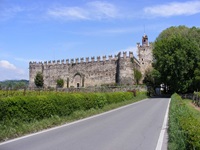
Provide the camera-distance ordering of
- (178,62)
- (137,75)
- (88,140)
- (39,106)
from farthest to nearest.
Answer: (137,75)
(178,62)
(39,106)
(88,140)

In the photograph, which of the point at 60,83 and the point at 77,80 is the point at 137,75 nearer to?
the point at 77,80

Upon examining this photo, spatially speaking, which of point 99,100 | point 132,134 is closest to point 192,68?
point 99,100

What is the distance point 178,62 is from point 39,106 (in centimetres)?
4322

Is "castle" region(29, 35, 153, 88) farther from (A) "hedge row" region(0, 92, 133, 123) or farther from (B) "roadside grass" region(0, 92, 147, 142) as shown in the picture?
(B) "roadside grass" region(0, 92, 147, 142)

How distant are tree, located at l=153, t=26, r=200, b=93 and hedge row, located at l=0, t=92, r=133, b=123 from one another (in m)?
35.2

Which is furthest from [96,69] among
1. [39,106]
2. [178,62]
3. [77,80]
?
[39,106]

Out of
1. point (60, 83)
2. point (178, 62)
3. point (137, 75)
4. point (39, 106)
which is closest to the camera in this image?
point (39, 106)

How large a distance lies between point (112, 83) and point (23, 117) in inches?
2183

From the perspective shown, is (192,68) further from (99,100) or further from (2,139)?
(2,139)

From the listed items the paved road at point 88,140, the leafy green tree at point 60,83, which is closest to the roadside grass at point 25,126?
the paved road at point 88,140

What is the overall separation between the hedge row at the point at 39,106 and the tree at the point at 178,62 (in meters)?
35.2

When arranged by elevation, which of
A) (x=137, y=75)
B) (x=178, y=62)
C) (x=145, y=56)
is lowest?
(x=137, y=75)

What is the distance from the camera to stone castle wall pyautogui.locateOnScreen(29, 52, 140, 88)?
210 ft

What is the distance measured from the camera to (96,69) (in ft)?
233
